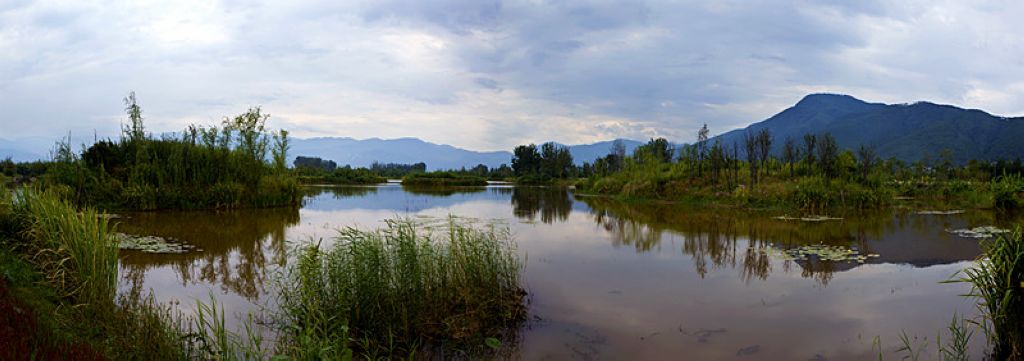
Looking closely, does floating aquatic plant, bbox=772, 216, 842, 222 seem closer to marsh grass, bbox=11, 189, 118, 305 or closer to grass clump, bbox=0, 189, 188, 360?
grass clump, bbox=0, 189, 188, 360

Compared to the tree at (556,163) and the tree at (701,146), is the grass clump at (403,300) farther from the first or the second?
the tree at (556,163)

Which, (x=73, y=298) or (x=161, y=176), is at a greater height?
(x=161, y=176)

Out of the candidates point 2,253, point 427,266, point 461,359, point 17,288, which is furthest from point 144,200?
point 461,359

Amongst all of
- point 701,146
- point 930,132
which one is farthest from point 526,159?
point 930,132

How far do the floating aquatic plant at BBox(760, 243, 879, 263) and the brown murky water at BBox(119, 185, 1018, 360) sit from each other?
0.55 ft

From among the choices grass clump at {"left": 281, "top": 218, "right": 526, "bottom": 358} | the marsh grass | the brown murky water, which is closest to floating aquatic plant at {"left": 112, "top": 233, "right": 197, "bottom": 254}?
the brown murky water

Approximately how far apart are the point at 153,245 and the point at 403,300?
329 inches

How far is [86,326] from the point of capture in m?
5.15

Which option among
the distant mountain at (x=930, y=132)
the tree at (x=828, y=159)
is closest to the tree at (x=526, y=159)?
the distant mountain at (x=930, y=132)

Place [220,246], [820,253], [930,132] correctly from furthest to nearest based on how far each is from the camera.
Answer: [930,132] < [220,246] < [820,253]

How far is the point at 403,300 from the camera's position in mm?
5863

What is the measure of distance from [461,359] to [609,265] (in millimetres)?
5505

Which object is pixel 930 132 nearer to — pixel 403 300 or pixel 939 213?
pixel 939 213

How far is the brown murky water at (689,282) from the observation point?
5828 mm
